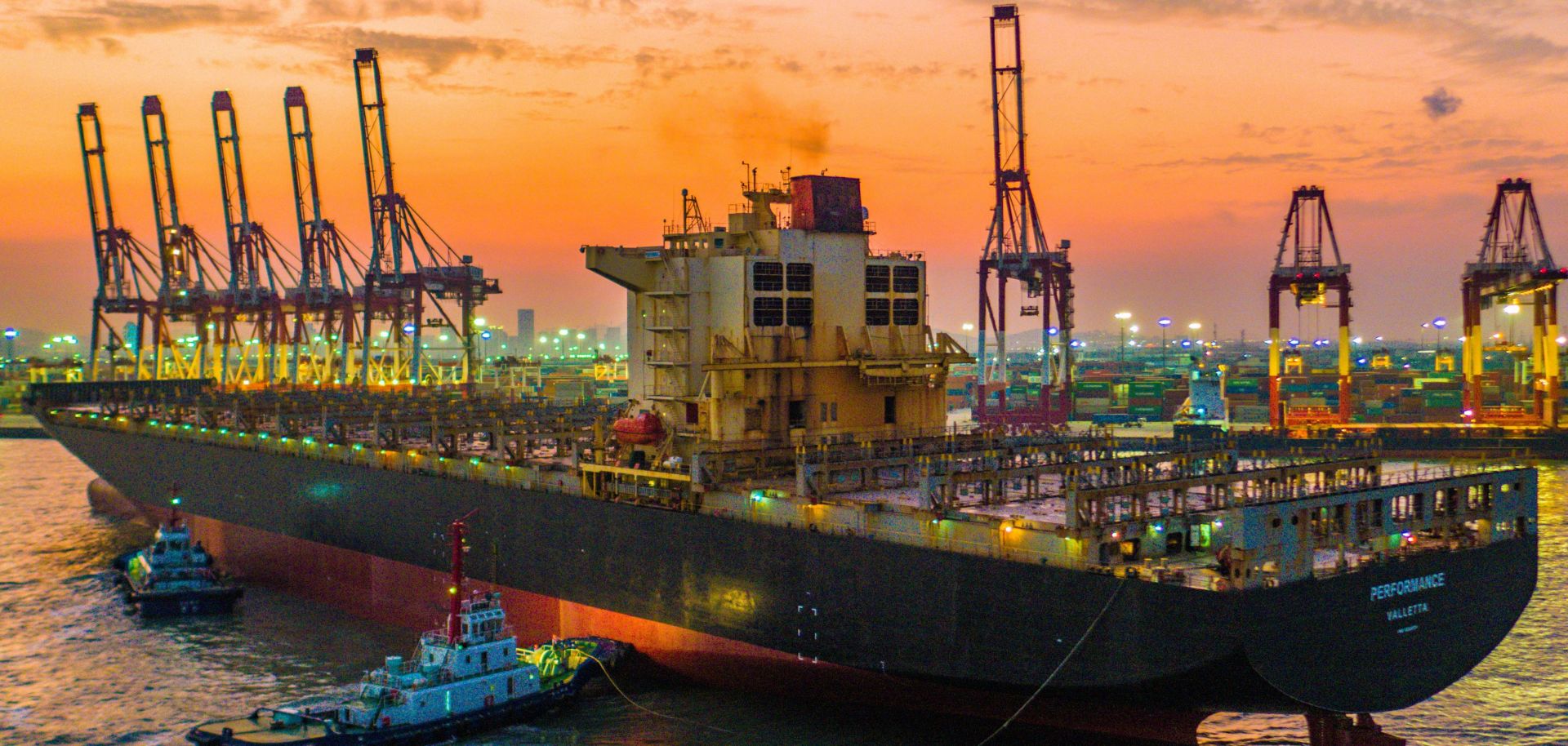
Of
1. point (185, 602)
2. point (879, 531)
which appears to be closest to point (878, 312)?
point (879, 531)

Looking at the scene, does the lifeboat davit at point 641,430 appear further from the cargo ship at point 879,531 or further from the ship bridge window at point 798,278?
the ship bridge window at point 798,278

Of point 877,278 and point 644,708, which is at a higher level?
point 877,278

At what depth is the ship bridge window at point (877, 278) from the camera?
1647 inches

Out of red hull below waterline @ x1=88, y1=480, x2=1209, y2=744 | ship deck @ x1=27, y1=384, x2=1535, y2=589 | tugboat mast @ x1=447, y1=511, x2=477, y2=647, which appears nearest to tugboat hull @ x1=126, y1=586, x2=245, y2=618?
red hull below waterline @ x1=88, y1=480, x2=1209, y2=744

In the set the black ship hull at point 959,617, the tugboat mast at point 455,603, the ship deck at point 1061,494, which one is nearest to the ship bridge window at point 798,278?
the ship deck at point 1061,494

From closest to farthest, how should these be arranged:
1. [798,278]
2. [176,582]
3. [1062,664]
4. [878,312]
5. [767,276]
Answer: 1. [1062,664]
2. [767,276]
3. [798,278]
4. [878,312]
5. [176,582]

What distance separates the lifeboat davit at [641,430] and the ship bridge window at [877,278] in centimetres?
793

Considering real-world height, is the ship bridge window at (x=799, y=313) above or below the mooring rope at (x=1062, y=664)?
above

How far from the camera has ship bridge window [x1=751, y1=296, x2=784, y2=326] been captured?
129 ft

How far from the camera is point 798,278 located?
132 feet

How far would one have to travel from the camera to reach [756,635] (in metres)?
33.1

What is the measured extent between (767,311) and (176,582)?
22.6m

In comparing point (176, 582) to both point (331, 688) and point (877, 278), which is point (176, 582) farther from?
point (877, 278)

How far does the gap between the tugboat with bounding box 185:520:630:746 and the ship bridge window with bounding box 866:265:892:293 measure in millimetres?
14213
